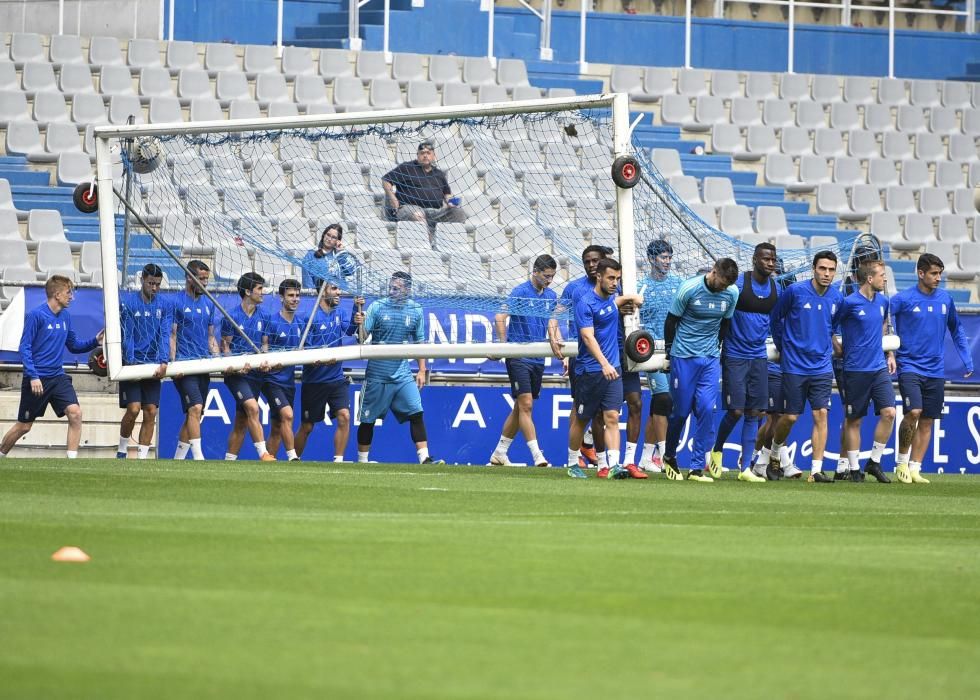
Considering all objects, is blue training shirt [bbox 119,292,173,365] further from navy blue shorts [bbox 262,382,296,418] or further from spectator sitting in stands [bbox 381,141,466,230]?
spectator sitting in stands [bbox 381,141,466,230]

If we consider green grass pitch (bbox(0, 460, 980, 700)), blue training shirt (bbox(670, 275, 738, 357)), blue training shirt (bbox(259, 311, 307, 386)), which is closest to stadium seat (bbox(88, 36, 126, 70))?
blue training shirt (bbox(259, 311, 307, 386))

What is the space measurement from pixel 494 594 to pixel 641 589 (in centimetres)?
60

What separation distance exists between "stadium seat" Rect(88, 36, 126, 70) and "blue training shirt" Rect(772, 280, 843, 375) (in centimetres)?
1231

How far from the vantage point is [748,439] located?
15039 millimetres

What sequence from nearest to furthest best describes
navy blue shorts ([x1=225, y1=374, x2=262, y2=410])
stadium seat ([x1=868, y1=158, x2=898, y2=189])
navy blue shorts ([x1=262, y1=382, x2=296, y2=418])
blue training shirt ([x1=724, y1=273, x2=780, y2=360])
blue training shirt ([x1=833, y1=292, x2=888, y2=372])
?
blue training shirt ([x1=724, y1=273, x2=780, y2=360]), blue training shirt ([x1=833, y1=292, x2=888, y2=372]), navy blue shorts ([x1=225, y1=374, x2=262, y2=410]), navy blue shorts ([x1=262, y1=382, x2=296, y2=418]), stadium seat ([x1=868, y1=158, x2=898, y2=189])

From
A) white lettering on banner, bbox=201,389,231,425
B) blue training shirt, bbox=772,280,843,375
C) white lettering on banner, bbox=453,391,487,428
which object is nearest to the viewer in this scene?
blue training shirt, bbox=772,280,843,375

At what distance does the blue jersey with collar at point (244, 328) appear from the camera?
16.5m

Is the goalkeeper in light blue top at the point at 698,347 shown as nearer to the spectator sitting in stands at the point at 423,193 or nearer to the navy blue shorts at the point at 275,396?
the spectator sitting in stands at the point at 423,193

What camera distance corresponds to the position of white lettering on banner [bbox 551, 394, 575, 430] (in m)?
18.3

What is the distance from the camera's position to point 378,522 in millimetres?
8734

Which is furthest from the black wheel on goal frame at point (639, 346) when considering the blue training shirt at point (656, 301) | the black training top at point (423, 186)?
the black training top at point (423, 186)

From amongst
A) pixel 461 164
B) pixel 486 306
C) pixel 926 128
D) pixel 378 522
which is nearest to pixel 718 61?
pixel 926 128

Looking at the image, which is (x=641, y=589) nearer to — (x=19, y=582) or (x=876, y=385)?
(x=19, y=582)

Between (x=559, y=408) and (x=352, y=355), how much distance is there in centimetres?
391
